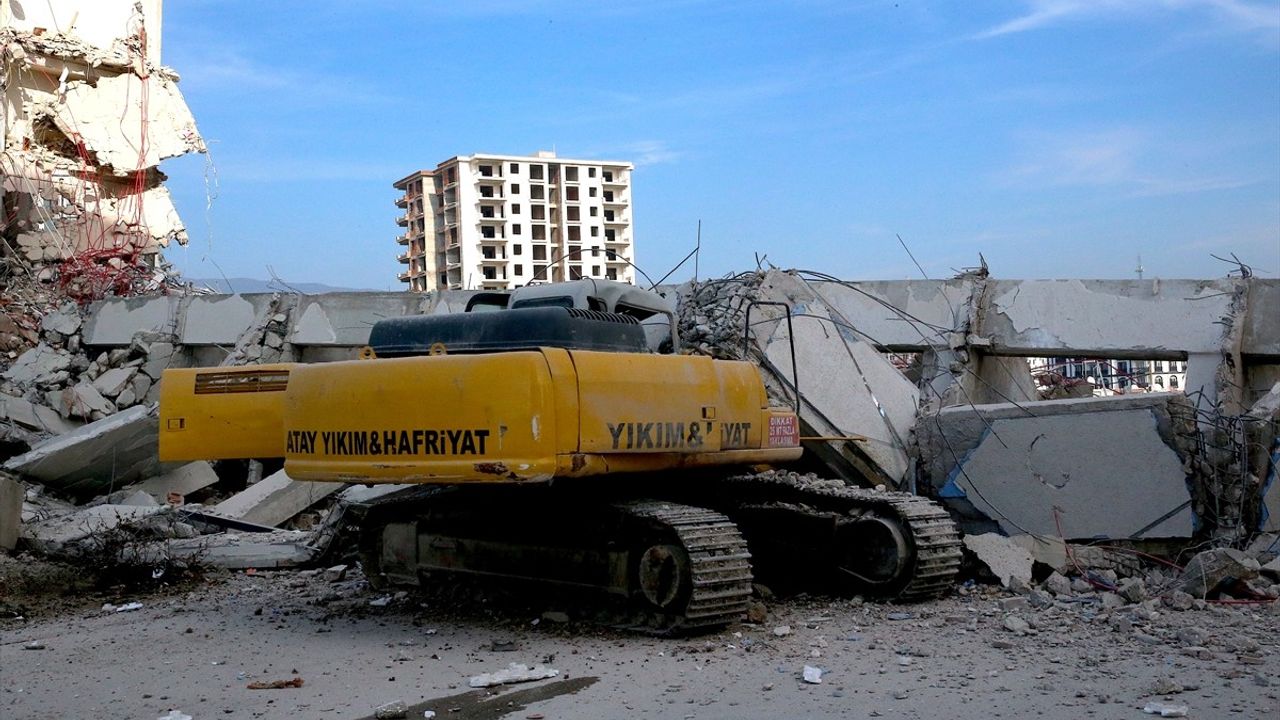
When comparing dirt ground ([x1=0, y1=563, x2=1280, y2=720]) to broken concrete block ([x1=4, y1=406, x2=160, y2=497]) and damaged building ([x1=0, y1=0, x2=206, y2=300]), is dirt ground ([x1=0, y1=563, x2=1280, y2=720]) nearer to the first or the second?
broken concrete block ([x1=4, y1=406, x2=160, y2=497])

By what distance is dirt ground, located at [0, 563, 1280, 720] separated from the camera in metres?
5.00

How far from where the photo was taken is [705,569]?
20.3 feet

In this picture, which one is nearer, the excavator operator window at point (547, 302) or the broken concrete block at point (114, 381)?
the excavator operator window at point (547, 302)

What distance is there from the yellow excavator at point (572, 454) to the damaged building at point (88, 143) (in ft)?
33.9

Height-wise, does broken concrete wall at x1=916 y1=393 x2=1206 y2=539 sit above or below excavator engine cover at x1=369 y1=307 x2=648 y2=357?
below

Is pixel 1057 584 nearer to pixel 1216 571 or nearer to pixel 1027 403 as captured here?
pixel 1216 571

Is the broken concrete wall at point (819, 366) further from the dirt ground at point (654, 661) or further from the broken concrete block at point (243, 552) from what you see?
the broken concrete block at point (243, 552)

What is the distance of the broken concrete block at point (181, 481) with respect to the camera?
11.9 m

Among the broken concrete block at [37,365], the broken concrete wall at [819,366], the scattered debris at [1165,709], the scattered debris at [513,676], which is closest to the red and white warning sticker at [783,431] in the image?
the broken concrete wall at [819,366]

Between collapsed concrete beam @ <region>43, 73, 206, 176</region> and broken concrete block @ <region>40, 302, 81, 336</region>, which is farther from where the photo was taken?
collapsed concrete beam @ <region>43, 73, 206, 176</region>

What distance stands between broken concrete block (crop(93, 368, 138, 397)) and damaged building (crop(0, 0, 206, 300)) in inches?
103

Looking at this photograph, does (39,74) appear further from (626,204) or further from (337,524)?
(626,204)

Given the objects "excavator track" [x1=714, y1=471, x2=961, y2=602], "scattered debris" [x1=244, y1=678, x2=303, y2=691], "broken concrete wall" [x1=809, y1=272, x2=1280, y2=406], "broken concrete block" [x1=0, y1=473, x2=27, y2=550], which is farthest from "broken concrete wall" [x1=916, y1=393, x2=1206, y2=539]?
"broken concrete block" [x1=0, y1=473, x2=27, y2=550]

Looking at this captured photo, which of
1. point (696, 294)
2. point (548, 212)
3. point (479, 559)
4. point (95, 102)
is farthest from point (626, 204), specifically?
point (479, 559)
